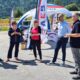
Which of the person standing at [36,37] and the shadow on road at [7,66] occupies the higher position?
the person standing at [36,37]

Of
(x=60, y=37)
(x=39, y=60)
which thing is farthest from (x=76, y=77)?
(x=39, y=60)

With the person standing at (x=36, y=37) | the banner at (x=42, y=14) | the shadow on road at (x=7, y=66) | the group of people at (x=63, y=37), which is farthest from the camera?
the banner at (x=42, y=14)

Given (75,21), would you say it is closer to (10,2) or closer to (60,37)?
(60,37)

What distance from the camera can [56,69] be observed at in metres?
10.7

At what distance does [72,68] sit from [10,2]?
11876cm

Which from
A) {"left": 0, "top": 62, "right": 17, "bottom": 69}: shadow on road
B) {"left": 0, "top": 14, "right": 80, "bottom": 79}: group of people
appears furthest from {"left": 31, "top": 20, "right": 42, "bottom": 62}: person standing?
Result: {"left": 0, "top": 62, "right": 17, "bottom": 69}: shadow on road

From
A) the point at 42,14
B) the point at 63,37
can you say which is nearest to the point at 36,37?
the point at 63,37

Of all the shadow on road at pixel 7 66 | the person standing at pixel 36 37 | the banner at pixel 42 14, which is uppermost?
the banner at pixel 42 14

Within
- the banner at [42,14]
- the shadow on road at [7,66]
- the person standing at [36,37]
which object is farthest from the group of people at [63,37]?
the banner at [42,14]

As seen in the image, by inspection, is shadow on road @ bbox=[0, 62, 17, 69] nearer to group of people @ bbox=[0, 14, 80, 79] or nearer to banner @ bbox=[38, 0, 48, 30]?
group of people @ bbox=[0, 14, 80, 79]

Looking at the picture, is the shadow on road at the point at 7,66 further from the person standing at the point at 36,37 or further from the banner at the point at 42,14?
the banner at the point at 42,14

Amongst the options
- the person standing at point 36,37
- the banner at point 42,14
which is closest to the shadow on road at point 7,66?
the person standing at point 36,37

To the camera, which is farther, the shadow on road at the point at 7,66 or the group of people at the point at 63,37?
the shadow on road at the point at 7,66

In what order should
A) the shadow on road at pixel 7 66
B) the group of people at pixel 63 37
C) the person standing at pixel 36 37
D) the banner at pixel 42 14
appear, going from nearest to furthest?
the group of people at pixel 63 37 → the shadow on road at pixel 7 66 → the person standing at pixel 36 37 → the banner at pixel 42 14
